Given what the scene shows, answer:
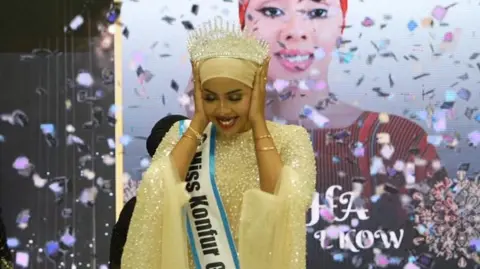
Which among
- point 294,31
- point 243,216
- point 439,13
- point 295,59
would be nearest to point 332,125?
point 295,59

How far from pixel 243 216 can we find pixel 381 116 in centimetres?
179

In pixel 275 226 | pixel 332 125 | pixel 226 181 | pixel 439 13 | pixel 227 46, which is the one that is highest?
pixel 439 13

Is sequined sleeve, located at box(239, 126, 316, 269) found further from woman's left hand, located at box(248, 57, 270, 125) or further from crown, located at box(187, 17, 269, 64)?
crown, located at box(187, 17, 269, 64)

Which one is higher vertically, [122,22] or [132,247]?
[122,22]

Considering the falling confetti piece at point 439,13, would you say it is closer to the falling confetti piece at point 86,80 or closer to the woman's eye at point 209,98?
the falling confetti piece at point 86,80

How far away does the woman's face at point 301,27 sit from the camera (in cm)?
323

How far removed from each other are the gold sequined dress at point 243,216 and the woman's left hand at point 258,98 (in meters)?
0.12

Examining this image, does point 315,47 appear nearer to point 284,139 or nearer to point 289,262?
point 284,139

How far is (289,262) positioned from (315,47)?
1840 millimetres

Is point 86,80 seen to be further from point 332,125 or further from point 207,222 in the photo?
point 207,222

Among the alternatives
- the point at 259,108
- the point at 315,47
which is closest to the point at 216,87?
the point at 259,108

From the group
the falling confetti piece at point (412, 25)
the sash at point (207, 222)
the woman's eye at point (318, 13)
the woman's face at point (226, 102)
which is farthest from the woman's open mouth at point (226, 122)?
the falling confetti piece at point (412, 25)

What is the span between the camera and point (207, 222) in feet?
5.60

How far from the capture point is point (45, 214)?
3.30 m
